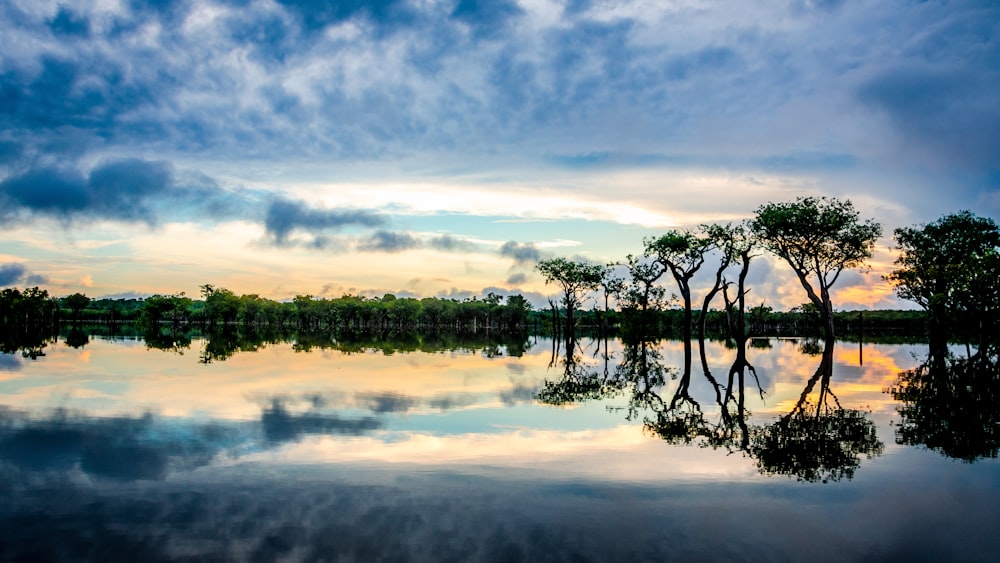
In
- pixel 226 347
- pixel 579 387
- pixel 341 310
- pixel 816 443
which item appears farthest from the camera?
pixel 341 310

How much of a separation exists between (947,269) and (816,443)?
1887 inches

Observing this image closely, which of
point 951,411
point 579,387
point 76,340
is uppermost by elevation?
point 951,411

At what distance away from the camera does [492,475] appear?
30.7 feet

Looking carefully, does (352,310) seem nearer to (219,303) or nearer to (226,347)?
(219,303)

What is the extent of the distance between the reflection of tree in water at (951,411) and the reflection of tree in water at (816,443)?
934 mm

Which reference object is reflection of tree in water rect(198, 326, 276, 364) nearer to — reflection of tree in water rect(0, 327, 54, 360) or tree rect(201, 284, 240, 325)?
reflection of tree in water rect(0, 327, 54, 360)

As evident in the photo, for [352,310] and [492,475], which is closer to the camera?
[492,475]

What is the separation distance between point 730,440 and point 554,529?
629 centimetres

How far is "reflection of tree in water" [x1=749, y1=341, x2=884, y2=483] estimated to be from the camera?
987cm

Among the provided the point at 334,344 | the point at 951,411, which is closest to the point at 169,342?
the point at 334,344

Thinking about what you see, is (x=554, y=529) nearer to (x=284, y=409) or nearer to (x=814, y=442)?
(x=814, y=442)

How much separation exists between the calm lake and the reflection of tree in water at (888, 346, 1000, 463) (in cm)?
10

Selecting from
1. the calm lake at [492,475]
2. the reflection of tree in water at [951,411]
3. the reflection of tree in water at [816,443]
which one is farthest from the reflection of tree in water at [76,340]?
the reflection of tree in water at [951,411]

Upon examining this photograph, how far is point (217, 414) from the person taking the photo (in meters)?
14.6
